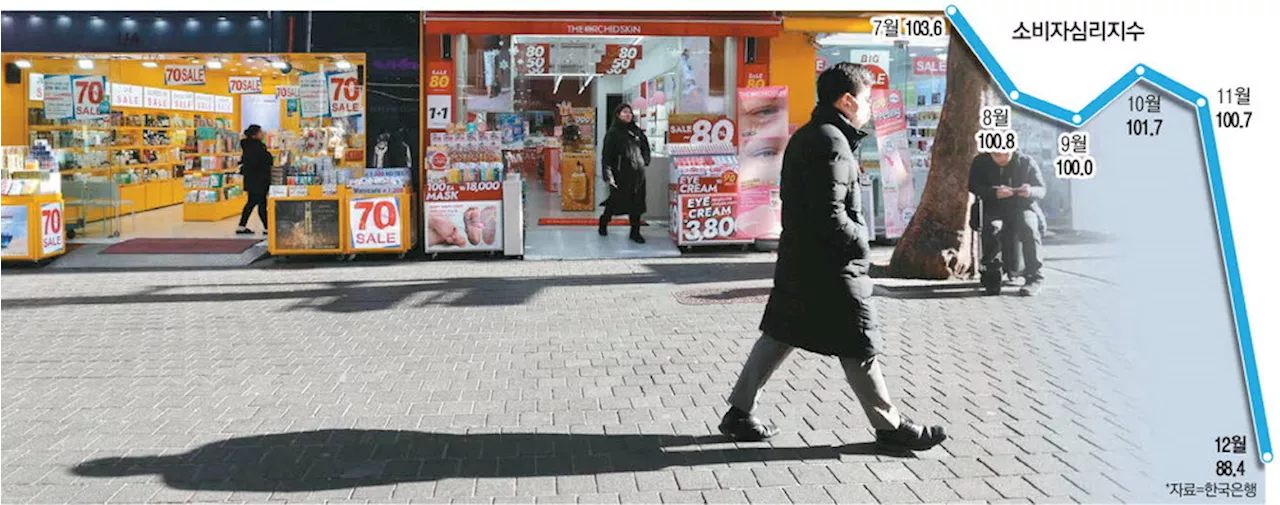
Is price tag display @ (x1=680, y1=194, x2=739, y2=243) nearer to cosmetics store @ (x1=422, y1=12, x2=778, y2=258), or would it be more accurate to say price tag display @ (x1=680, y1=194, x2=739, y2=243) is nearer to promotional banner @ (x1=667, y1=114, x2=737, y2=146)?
cosmetics store @ (x1=422, y1=12, x2=778, y2=258)

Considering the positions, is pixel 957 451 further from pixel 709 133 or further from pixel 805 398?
pixel 709 133

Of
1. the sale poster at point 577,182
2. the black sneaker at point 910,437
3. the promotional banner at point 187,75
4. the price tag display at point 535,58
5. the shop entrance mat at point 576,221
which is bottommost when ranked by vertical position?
the black sneaker at point 910,437

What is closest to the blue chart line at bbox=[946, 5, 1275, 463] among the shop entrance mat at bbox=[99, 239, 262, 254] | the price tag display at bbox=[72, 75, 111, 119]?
the shop entrance mat at bbox=[99, 239, 262, 254]

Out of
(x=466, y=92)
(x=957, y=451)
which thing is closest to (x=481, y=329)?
(x=957, y=451)

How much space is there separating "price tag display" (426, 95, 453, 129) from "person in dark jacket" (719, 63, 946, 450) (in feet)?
28.1

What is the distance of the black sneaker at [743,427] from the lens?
502 centimetres

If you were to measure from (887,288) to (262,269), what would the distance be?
240 inches

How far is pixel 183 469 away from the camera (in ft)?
15.4

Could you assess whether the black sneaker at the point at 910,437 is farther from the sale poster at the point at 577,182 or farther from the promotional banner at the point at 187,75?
the promotional banner at the point at 187,75

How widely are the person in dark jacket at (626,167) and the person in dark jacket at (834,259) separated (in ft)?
27.4

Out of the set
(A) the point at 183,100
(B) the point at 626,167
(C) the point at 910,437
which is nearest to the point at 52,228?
(B) the point at 626,167

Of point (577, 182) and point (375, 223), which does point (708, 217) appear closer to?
point (375, 223)

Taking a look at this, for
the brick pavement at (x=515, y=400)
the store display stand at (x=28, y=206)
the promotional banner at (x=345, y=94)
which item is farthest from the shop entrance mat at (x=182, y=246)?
the brick pavement at (x=515, y=400)

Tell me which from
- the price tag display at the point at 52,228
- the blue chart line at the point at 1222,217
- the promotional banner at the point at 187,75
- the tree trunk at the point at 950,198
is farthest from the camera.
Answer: the promotional banner at the point at 187,75
